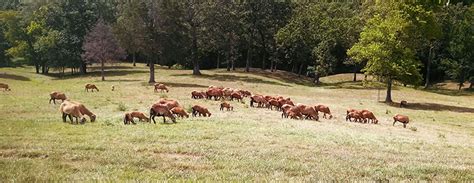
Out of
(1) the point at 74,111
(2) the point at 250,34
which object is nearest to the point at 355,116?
(1) the point at 74,111

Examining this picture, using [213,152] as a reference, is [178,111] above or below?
above

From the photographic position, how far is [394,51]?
1973 inches

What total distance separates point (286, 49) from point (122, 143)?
72.1 meters

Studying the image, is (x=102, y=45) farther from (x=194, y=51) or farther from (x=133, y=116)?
(x=133, y=116)

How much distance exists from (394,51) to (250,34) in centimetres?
4019

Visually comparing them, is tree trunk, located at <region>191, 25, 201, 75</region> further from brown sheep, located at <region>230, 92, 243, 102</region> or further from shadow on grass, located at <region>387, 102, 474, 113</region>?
brown sheep, located at <region>230, 92, 243, 102</region>

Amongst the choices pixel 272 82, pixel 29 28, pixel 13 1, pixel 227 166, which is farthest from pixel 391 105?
pixel 13 1

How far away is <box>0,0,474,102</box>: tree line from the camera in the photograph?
50750 millimetres

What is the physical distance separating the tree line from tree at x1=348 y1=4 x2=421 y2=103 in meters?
0.10

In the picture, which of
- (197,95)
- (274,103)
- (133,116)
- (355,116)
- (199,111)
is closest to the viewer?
(133,116)

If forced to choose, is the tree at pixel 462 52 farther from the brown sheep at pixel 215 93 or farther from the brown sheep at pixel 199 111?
the brown sheep at pixel 199 111

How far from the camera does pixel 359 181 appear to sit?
12344mm

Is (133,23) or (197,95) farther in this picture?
(133,23)

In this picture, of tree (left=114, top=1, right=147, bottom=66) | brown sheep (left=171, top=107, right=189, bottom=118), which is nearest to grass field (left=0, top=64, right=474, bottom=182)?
brown sheep (left=171, top=107, right=189, bottom=118)
